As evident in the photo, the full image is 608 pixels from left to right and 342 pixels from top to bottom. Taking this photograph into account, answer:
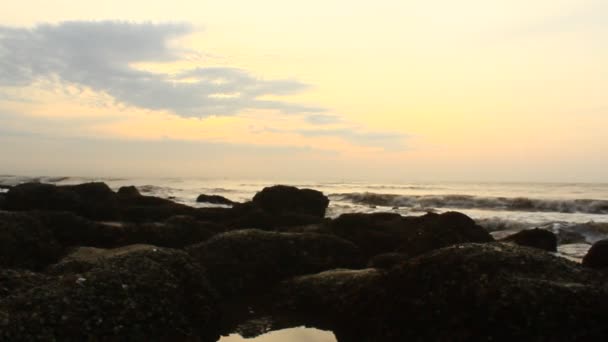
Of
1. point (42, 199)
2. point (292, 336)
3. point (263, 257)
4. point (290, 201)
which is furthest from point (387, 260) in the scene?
point (42, 199)

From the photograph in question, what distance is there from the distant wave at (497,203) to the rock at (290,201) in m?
16.0

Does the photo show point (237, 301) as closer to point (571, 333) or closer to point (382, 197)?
point (571, 333)

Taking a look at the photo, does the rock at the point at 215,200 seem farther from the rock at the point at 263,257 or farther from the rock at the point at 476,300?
the rock at the point at 476,300

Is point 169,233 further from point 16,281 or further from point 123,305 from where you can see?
point 123,305

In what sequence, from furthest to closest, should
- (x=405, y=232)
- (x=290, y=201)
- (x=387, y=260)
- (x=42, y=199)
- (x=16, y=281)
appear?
1. (x=290, y=201)
2. (x=42, y=199)
3. (x=405, y=232)
4. (x=387, y=260)
5. (x=16, y=281)

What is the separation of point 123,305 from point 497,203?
114 feet

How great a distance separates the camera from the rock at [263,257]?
9.78m

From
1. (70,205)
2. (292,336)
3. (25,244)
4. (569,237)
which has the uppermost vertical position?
(70,205)

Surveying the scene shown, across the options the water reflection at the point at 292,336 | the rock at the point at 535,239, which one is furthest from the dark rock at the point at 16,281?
the rock at the point at 535,239

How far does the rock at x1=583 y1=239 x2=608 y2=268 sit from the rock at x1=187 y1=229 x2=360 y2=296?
15.4 ft

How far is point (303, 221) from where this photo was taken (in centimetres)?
1741

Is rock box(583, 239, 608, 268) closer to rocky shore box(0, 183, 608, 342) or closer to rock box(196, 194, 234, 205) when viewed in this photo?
rocky shore box(0, 183, 608, 342)

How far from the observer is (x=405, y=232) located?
14.6 m

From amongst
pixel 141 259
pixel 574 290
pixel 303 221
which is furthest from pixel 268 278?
pixel 303 221
